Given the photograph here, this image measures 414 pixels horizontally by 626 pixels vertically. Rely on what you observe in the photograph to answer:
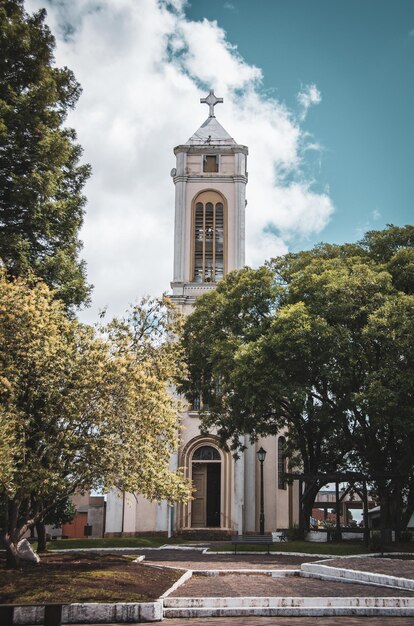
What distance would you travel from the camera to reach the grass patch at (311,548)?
870 inches

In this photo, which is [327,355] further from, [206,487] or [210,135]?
[210,135]

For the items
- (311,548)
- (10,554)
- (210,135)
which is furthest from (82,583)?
(210,135)

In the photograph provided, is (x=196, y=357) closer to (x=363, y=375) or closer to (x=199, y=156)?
(x=363, y=375)

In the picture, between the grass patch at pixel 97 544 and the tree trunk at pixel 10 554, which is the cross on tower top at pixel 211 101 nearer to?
the grass patch at pixel 97 544

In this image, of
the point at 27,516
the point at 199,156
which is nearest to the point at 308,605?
the point at 27,516

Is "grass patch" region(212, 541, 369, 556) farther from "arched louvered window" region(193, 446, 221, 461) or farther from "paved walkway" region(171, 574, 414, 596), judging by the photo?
"arched louvered window" region(193, 446, 221, 461)

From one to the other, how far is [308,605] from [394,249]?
1885 cm

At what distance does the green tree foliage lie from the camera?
2280 cm

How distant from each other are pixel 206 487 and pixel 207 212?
1561 centimetres

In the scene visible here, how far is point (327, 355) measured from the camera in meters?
23.3

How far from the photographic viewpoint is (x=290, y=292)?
26.7 meters

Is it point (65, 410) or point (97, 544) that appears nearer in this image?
point (65, 410)

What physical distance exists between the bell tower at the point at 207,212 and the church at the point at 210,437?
0.05 metres

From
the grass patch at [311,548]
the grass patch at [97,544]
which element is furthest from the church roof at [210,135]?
the grass patch at [311,548]
